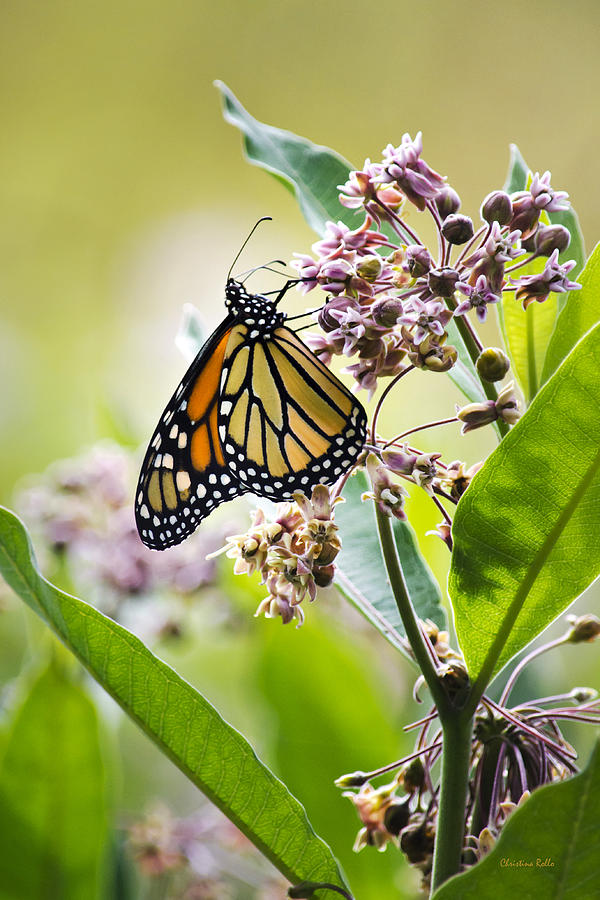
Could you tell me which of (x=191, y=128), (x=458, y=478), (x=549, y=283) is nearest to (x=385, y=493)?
(x=458, y=478)

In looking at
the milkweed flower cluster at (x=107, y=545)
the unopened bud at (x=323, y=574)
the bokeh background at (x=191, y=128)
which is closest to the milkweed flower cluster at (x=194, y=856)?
the milkweed flower cluster at (x=107, y=545)

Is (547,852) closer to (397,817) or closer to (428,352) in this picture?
(397,817)

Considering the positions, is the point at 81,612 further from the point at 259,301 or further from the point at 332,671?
the point at 332,671

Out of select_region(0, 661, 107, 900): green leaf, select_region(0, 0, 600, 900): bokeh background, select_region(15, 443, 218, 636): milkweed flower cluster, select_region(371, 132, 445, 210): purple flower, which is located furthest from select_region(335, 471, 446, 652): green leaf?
select_region(0, 0, 600, 900): bokeh background

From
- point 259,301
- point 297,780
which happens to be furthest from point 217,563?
point 259,301

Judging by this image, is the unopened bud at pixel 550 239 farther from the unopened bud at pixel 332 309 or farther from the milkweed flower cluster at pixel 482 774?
the milkweed flower cluster at pixel 482 774
